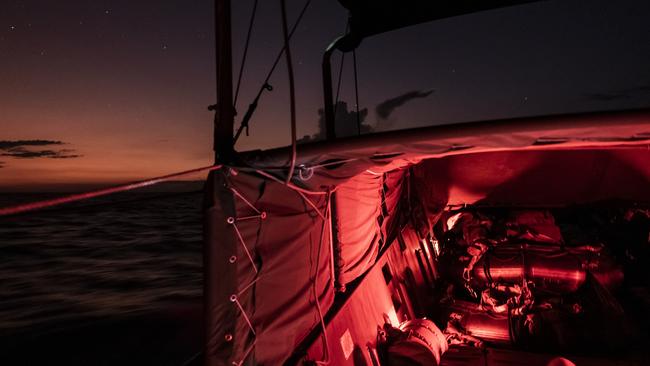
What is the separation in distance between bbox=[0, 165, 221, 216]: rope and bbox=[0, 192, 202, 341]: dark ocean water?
6086 mm

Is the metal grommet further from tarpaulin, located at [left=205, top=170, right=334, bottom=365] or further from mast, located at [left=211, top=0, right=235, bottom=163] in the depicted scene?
mast, located at [left=211, top=0, right=235, bottom=163]

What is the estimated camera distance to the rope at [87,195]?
1.36m

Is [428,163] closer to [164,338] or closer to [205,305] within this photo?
[205,305]

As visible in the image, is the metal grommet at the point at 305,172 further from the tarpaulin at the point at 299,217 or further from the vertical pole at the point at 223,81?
the vertical pole at the point at 223,81

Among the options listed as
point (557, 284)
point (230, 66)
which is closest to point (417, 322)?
point (557, 284)

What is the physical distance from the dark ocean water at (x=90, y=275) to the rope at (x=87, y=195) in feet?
20.0

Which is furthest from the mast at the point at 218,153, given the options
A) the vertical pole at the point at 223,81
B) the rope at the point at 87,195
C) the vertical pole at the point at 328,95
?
the vertical pole at the point at 328,95

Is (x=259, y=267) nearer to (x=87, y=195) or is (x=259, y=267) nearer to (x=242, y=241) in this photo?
(x=242, y=241)

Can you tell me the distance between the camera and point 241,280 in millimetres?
2463

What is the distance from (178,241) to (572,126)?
31651 millimetres

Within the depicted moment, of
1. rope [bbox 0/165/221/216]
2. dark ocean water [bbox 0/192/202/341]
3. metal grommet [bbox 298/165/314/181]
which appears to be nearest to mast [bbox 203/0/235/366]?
rope [bbox 0/165/221/216]

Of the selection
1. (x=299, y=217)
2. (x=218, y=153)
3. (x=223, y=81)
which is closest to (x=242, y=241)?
(x=218, y=153)

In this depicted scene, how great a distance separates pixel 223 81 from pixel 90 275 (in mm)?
22829

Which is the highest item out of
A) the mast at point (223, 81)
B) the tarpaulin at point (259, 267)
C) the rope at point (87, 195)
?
the mast at point (223, 81)
